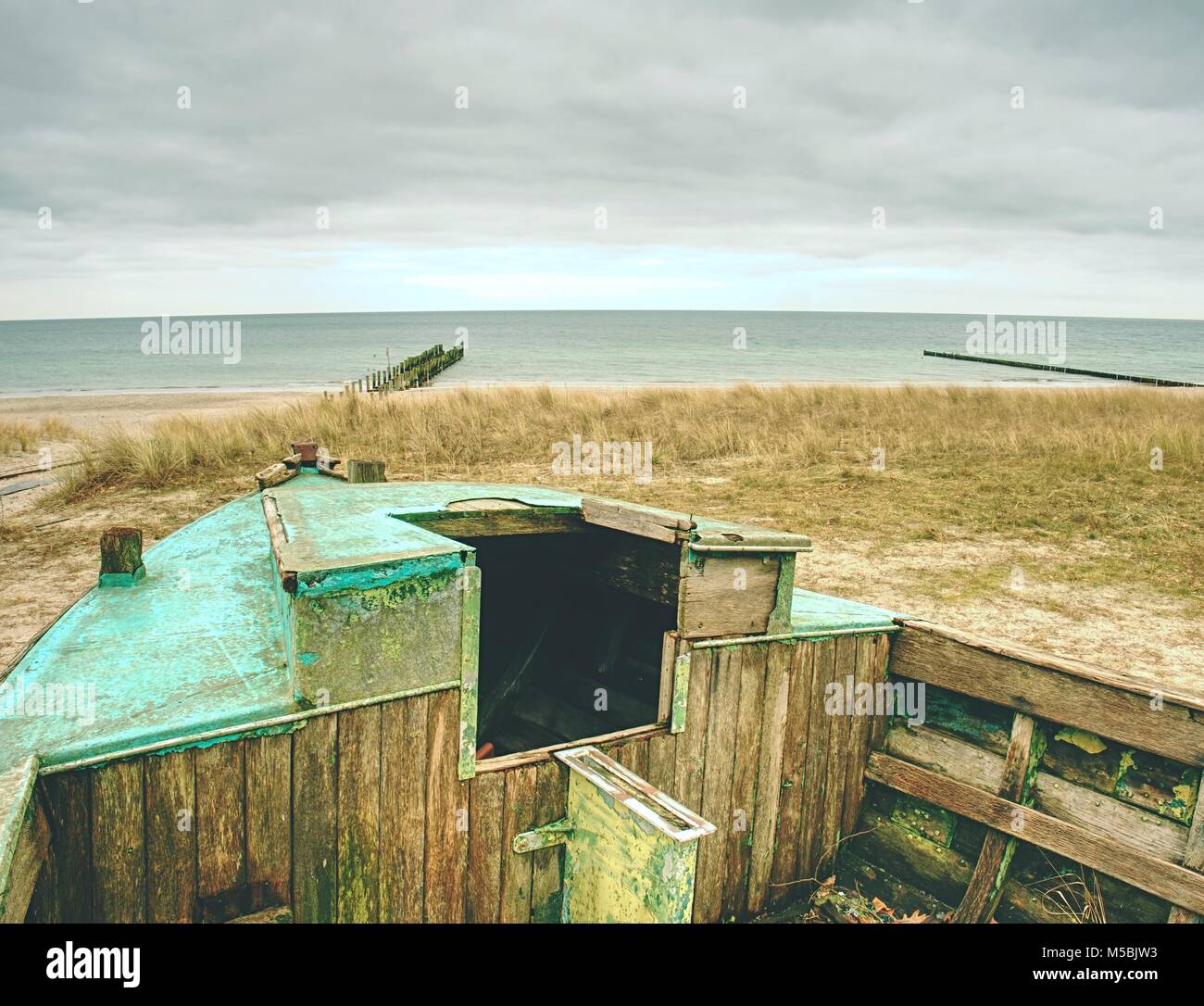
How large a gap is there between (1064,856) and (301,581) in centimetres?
312

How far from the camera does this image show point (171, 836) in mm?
2361

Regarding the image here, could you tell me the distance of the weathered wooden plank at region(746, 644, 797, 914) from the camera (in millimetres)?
3645

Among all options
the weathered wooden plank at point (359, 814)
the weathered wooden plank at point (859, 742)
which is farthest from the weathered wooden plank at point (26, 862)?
the weathered wooden plank at point (859, 742)

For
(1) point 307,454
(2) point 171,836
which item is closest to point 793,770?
(2) point 171,836

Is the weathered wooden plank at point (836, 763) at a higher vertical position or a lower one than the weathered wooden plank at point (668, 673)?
lower

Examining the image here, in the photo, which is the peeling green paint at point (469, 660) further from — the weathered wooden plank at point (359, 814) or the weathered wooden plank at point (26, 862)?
the weathered wooden plank at point (26, 862)

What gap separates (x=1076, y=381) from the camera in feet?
129

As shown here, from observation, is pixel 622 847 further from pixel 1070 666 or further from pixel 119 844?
pixel 1070 666

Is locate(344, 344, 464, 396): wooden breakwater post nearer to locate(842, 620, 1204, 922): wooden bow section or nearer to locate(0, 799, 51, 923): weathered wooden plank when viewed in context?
locate(842, 620, 1204, 922): wooden bow section

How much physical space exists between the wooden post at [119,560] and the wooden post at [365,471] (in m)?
2.00

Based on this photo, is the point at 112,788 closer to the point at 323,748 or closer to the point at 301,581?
the point at 323,748

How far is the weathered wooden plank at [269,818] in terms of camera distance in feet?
8.11

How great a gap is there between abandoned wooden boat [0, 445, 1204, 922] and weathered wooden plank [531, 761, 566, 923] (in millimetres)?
11

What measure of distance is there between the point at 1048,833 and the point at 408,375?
33.6 m
